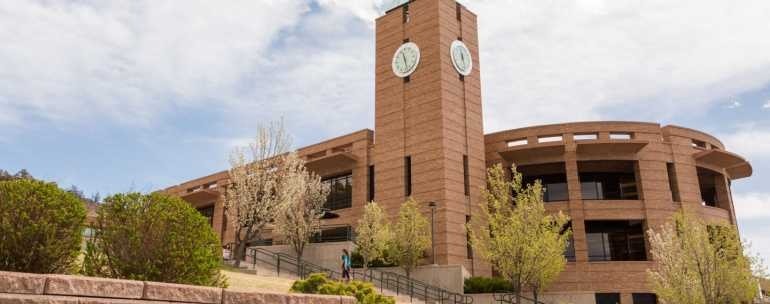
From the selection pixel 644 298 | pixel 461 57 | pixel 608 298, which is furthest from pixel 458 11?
pixel 644 298

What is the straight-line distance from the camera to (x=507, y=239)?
23.8 meters

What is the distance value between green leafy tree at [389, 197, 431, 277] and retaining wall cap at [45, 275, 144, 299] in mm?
22903

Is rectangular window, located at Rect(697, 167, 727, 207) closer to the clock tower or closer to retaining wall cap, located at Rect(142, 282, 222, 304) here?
the clock tower

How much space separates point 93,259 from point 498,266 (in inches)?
671

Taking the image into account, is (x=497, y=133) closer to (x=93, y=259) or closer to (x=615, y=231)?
(x=615, y=231)

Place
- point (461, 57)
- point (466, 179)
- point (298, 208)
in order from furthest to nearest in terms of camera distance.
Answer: point (461, 57) → point (466, 179) → point (298, 208)

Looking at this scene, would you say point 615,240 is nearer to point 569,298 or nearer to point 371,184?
point 569,298

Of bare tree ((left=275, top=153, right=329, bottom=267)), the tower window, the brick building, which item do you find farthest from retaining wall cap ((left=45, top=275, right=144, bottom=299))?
the tower window

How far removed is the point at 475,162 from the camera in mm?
37125

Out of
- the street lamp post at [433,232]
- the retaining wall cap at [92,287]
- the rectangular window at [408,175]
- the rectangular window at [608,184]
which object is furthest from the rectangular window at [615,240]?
the retaining wall cap at [92,287]

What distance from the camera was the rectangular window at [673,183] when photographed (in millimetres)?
36188

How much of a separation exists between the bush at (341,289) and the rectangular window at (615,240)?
965 inches

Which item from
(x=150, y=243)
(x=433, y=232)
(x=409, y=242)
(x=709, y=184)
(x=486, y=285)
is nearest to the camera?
(x=150, y=243)

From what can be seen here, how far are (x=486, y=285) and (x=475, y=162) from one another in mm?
9479
